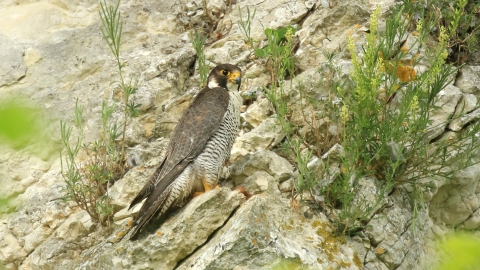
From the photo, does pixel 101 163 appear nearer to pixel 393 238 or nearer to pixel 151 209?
pixel 151 209

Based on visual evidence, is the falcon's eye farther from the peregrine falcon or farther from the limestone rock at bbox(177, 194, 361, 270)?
the limestone rock at bbox(177, 194, 361, 270)

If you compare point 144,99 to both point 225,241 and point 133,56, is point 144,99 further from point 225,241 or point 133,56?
point 225,241

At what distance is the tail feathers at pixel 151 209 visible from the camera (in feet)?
13.6

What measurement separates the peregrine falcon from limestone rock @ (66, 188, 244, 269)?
122 millimetres

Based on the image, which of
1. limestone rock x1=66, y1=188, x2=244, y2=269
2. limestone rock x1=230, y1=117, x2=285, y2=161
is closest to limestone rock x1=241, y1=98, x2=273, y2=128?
limestone rock x1=230, y1=117, x2=285, y2=161

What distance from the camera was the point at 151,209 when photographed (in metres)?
4.15

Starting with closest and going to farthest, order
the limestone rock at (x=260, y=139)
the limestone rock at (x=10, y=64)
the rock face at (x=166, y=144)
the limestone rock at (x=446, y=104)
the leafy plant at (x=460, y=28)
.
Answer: the rock face at (x=166, y=144) < the limestone rock at (x=446, y=104) < the limestone rock at (x=260, y=139) < the leafy plant at (x=460, y=28) < the limestone rock at (x=10, y=64)

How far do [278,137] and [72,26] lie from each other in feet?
9.62

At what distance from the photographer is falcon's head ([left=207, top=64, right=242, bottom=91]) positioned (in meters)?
5.24

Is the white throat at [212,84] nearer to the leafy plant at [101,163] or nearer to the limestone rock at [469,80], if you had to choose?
the leafy plant at [101,163]

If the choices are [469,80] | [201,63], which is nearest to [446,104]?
[469,80]

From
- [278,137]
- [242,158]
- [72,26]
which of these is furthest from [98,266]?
[72,26]

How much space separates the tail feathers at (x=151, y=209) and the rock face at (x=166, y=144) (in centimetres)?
10

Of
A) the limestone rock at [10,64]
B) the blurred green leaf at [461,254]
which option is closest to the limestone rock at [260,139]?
the limestone rock at [10,64]
